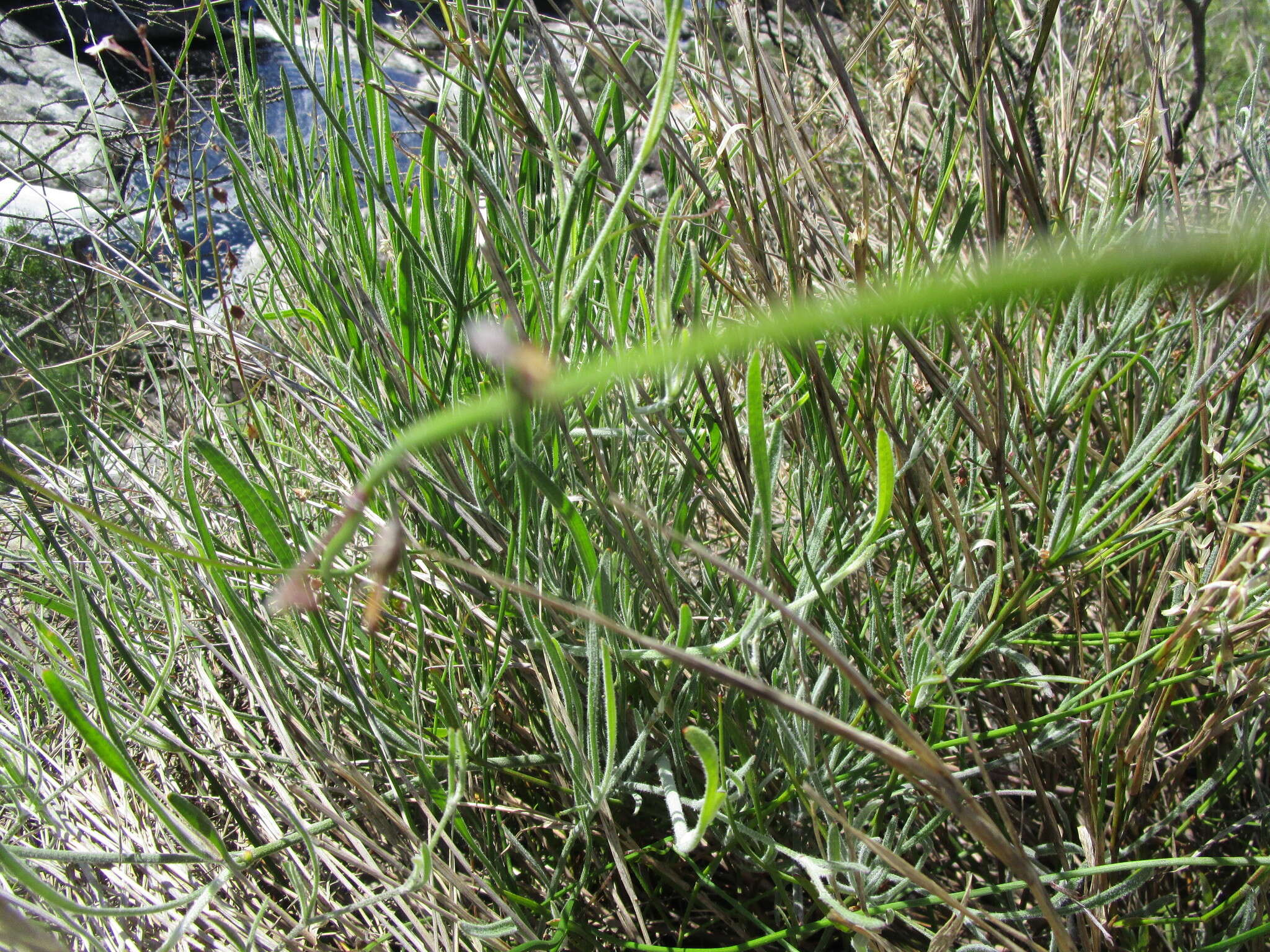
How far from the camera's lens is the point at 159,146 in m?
0.80

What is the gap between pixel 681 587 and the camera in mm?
645

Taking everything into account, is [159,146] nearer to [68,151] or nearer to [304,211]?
[304,211]

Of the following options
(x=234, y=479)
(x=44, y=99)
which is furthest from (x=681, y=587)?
(x=44, y=99)

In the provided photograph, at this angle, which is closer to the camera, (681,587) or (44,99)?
(681,587)

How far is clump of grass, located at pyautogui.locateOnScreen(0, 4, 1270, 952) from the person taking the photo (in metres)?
0.53

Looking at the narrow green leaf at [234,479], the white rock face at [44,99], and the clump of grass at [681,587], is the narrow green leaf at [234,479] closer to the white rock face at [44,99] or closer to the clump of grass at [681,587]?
the clump of grass at [681,587]

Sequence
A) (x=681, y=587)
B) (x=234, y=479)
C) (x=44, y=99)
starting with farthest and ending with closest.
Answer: (x=44, y=99) → (x=681, y=587) → (x=234, y=479)

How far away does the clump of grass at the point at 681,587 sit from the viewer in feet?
1.75

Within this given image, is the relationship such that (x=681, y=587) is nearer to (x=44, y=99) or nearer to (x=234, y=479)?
(x=234, y=479)

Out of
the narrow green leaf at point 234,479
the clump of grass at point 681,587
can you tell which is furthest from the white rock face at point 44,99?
the narrow green leaf at point 234,479

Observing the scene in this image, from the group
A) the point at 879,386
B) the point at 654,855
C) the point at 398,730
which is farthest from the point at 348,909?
the point at 879,386

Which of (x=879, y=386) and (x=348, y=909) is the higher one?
(x=879, y=386)

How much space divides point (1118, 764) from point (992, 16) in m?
0.51

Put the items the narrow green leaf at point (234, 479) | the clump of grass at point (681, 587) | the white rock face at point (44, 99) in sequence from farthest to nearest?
the white rock face at point (44, 99)
the clump of grass at point (681, 587)
the narrow green leaf at point (234, 479)
